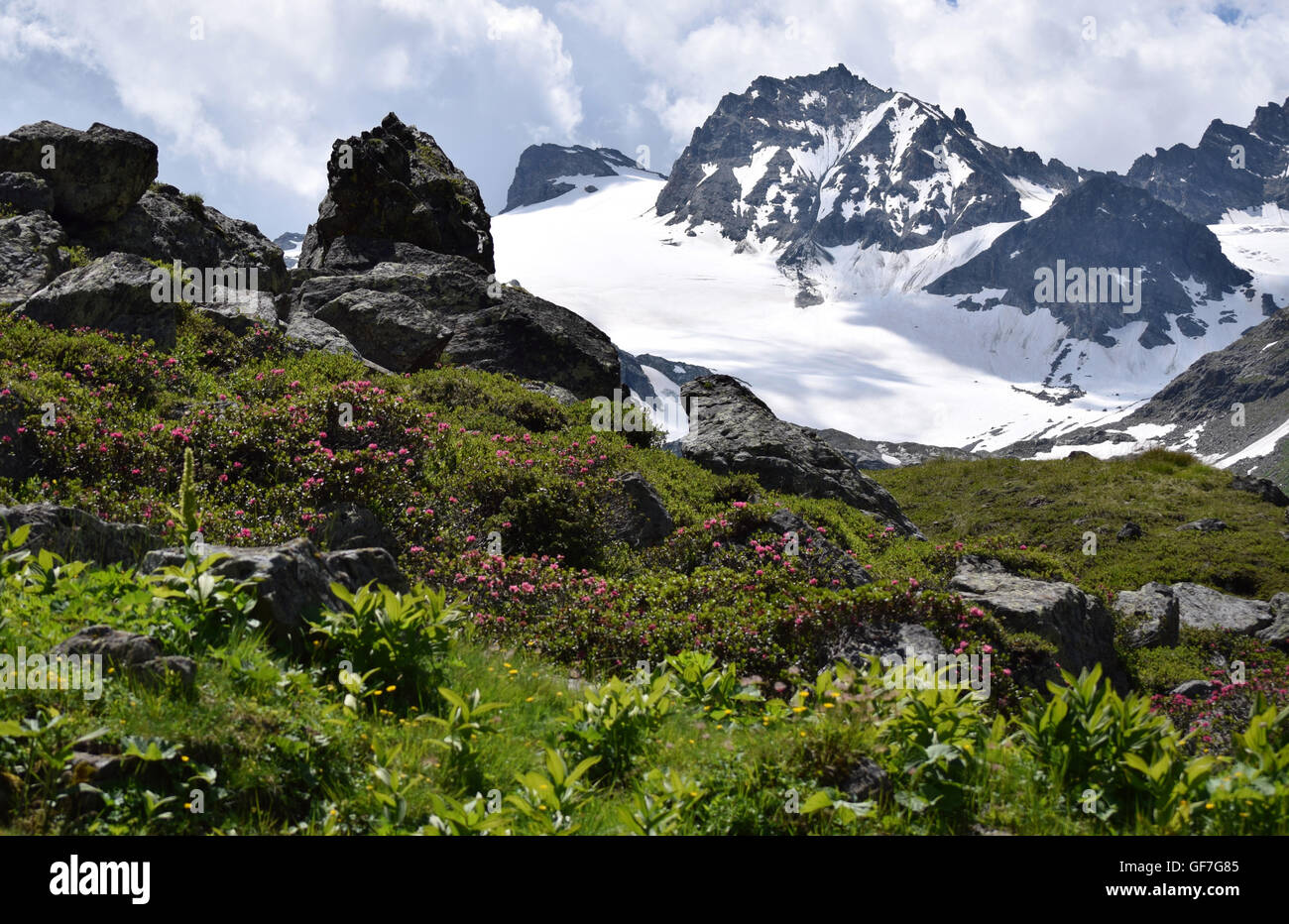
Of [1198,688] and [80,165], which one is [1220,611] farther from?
[80,165]

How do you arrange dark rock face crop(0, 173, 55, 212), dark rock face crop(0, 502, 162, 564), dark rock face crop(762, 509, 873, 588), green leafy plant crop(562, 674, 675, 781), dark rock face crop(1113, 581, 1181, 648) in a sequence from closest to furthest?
green leafy plant crop(562, 674, 675, 781) < dark rock face crop(0, 502, 162, 564) < dark rock face crop(762, 509, 873, 588) < dark rock face crop(1113, 581, 1181, 648) < dark rock face crop(0, 173, 55, 212)

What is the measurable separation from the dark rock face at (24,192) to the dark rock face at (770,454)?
1678cm

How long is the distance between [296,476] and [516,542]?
11.2ft

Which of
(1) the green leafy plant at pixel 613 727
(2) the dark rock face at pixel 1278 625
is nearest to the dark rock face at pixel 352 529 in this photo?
(1) the green leafy plant at pixel 613 727

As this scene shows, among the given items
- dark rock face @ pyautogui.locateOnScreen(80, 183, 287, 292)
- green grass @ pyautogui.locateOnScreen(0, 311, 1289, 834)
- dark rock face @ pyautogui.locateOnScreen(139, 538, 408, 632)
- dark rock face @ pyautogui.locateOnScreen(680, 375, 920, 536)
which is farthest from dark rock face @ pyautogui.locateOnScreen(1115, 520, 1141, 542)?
dark rock face @ pyautogui.locateOnScreen(80, 183, 287, 292)

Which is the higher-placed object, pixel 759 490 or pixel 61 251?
pixel 61 251

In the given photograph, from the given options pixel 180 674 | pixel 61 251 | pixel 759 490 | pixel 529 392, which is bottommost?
pixel 180 674

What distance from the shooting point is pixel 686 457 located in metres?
20.7

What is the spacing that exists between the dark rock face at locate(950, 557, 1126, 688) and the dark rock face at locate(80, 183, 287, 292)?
19.7 m

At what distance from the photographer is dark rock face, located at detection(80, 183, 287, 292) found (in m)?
23.0

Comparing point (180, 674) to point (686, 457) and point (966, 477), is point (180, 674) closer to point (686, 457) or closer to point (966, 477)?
point (686, 457)

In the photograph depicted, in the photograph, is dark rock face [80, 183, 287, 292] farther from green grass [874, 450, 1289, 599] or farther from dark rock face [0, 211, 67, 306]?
green grass [874, 450, 1289, 599]
